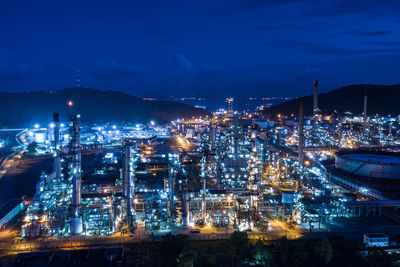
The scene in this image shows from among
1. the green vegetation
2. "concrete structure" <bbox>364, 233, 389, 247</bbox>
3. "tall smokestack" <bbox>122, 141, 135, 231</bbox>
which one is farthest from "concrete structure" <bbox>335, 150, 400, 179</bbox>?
"tall smokestack" <bbox>122, 141, 135, 231</bbox>

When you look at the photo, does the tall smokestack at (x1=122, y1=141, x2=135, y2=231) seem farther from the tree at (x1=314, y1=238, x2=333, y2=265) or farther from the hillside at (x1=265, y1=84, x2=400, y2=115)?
the hillside at (x1=265, y1=84, x2=400, y2=115)

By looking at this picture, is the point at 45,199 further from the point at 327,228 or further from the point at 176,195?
the point at 327,228

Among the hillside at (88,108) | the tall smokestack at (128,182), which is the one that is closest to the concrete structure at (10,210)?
the tall smokestack at (128,182)

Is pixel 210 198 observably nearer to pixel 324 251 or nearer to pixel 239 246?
pixel 239 246

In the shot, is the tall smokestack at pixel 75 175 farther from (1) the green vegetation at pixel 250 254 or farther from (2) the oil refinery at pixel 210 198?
(1) the green vegetation at pixel 250 254

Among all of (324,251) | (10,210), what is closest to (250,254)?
(324,251)

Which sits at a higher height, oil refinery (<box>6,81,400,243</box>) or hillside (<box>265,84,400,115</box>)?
hillside (<box>265,84,400,115</box>)
